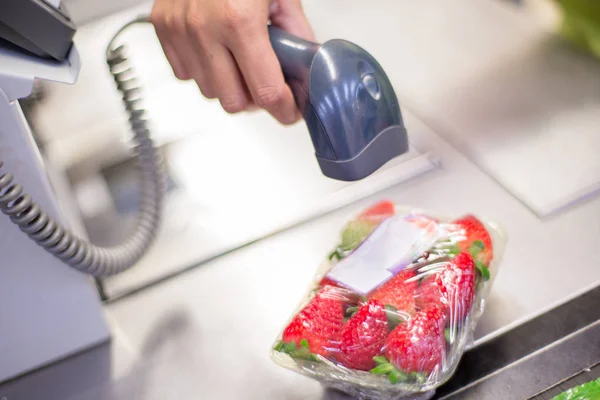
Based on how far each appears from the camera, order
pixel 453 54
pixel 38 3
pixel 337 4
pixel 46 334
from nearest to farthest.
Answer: pixel 38 3, pixel 46 334, pixel 453 54, pixel 337 4

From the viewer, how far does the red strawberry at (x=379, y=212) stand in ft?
2.42

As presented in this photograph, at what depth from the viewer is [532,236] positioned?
0.78 m

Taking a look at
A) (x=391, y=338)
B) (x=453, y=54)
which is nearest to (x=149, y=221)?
(x=391, y=338)

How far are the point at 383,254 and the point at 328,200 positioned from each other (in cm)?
22

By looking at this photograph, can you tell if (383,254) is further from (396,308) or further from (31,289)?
(31,289)

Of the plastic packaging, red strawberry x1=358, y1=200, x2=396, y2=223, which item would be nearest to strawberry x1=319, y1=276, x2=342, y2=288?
the plastic packaging

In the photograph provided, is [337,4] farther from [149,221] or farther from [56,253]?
[56,253]

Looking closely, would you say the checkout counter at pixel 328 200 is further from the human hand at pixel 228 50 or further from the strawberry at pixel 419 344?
the human hand at pixel 228 50

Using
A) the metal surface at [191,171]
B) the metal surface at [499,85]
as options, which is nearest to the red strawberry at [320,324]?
the metal surface at [191,171]

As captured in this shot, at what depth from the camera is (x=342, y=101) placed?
1.89ft

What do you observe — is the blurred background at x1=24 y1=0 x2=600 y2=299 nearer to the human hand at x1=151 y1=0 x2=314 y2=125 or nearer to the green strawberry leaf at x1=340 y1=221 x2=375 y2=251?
the green strawberry leaf at x1=340 y1=221 x2=375 y2=251

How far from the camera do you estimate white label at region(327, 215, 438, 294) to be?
0.64 m

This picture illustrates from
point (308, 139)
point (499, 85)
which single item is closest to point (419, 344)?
point (308, 139)

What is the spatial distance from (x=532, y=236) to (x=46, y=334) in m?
0.59
